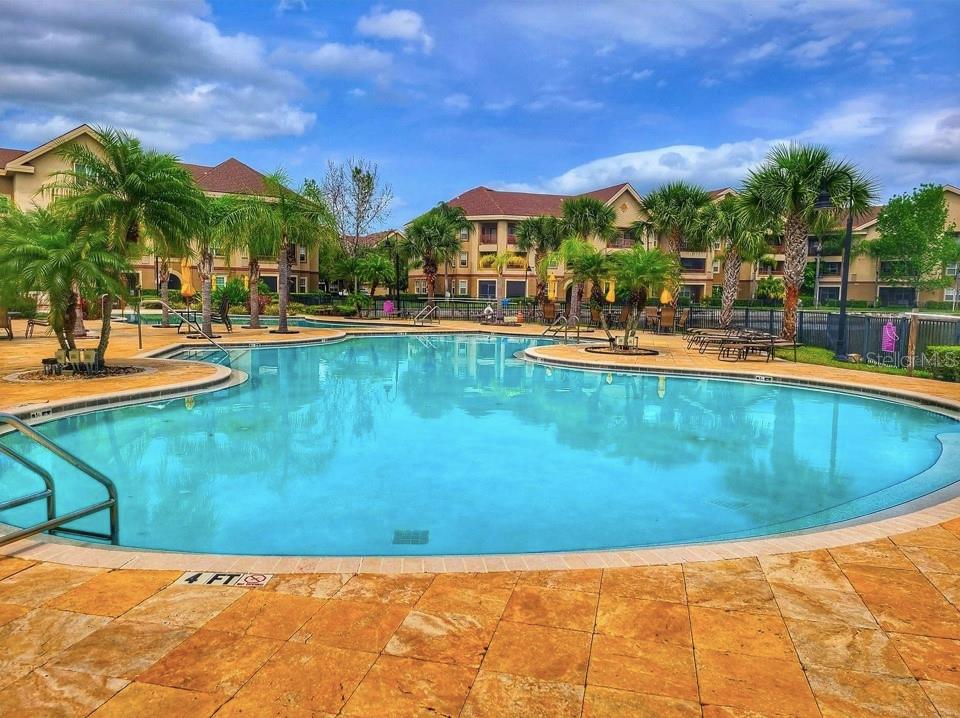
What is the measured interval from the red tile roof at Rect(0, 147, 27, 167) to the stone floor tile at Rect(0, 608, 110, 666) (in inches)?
1745

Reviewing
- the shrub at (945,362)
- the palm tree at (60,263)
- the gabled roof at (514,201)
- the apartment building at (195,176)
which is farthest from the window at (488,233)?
the palm tree at (60,263)

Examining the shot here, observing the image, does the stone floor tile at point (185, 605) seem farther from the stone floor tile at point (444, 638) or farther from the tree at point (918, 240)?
the tree at point (918, 240)

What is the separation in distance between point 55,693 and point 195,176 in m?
34.0

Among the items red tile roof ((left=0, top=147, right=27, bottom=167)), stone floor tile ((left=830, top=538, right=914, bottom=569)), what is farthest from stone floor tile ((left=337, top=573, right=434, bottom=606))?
red tile roof ((left=0, top=147, right=27, bottom=167))

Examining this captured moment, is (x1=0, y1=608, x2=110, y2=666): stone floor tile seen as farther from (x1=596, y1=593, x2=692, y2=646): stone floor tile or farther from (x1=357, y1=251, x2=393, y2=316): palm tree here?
(x1=357, y1=251, x2=393, y2=316): palm tree

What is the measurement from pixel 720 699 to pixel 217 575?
3.31 metres

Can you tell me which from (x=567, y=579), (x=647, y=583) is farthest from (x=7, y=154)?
(x=647, y=583)

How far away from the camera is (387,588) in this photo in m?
4.27

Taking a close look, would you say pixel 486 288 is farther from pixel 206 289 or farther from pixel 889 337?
pixel 889 337

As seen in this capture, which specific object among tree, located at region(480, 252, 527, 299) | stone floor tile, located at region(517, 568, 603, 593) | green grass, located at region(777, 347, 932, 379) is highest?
tree, located at region(480, 252, 527, 299)

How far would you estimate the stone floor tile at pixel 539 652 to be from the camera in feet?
10.8

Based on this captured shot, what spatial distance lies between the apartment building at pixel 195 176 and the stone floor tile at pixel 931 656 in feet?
92.5

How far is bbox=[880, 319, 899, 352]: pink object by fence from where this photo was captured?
18359 millimetres

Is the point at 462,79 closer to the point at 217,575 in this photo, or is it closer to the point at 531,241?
the point at 531,241
